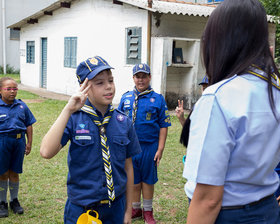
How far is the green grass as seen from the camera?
4.14m

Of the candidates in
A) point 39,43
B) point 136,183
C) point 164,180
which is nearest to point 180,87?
point 164,180

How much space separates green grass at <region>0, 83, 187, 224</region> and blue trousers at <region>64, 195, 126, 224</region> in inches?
68.7

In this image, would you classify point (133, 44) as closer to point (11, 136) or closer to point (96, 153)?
point (11, 136)

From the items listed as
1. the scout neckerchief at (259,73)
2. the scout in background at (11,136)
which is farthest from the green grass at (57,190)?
the scout neckerchief at (259,73)

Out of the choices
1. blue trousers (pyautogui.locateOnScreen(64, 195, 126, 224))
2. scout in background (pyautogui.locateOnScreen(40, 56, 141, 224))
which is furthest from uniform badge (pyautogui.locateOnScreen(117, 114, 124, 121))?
blue trousers (pyautogui.locateOnScreen(64, 195, 126, 224))

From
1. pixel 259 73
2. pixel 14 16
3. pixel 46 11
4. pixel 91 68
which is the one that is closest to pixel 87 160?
pixel 91 68

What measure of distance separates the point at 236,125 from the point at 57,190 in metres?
4.06

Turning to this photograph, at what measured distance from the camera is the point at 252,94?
4.32 ft

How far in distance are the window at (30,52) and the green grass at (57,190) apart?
1236 cm

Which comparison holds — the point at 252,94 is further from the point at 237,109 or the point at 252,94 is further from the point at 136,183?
Answer: the point at 136,183

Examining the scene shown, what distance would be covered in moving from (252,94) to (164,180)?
4229 mm

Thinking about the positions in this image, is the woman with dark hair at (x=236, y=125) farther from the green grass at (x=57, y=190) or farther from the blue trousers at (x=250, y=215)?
the green grass at (x=57, y=190)

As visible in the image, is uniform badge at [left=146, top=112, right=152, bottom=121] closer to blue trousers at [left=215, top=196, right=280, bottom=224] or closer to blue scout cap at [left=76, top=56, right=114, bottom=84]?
blue scout cap at [left=76, top=56, right=114, bottom=84]

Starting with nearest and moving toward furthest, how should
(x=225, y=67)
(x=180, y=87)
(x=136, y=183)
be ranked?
(x=225, y=67)
(x=136, y=183)
(x=180, y=87)
